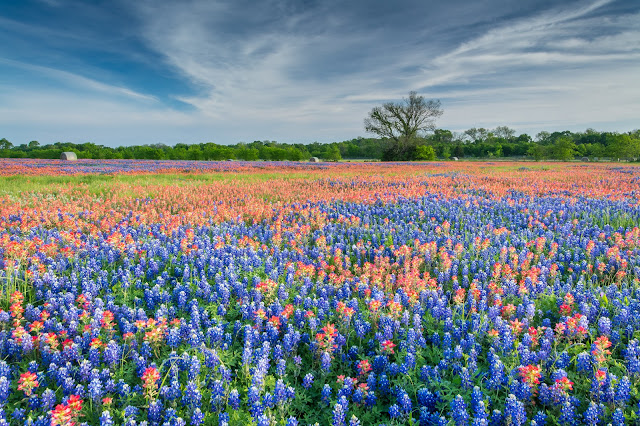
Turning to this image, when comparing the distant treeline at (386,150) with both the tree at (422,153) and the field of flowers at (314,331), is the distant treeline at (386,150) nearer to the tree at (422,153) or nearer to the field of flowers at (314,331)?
the tree at (422,153)

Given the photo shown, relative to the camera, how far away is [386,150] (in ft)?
208

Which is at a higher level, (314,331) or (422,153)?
(422,153)

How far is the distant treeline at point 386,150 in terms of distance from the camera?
6105 cm

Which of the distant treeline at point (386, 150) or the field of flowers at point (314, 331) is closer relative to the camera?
the field of flowers at point (314, 331)

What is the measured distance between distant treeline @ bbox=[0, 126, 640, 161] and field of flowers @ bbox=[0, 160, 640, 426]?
55.7 metres

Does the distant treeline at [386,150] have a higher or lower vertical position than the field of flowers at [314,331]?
higher

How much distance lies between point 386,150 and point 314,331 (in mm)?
62407

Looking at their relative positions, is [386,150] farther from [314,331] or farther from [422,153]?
[314,331]

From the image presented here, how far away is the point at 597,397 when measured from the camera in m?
2.46

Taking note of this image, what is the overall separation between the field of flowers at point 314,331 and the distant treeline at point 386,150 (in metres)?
55.7

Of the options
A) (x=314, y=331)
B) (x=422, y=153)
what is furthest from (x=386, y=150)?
(x=314, y=331)

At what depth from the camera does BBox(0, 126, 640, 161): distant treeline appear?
61.1 metres

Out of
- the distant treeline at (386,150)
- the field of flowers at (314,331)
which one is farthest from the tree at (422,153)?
the field of flowers at (314,331)

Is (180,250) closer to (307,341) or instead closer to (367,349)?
(307,341)
